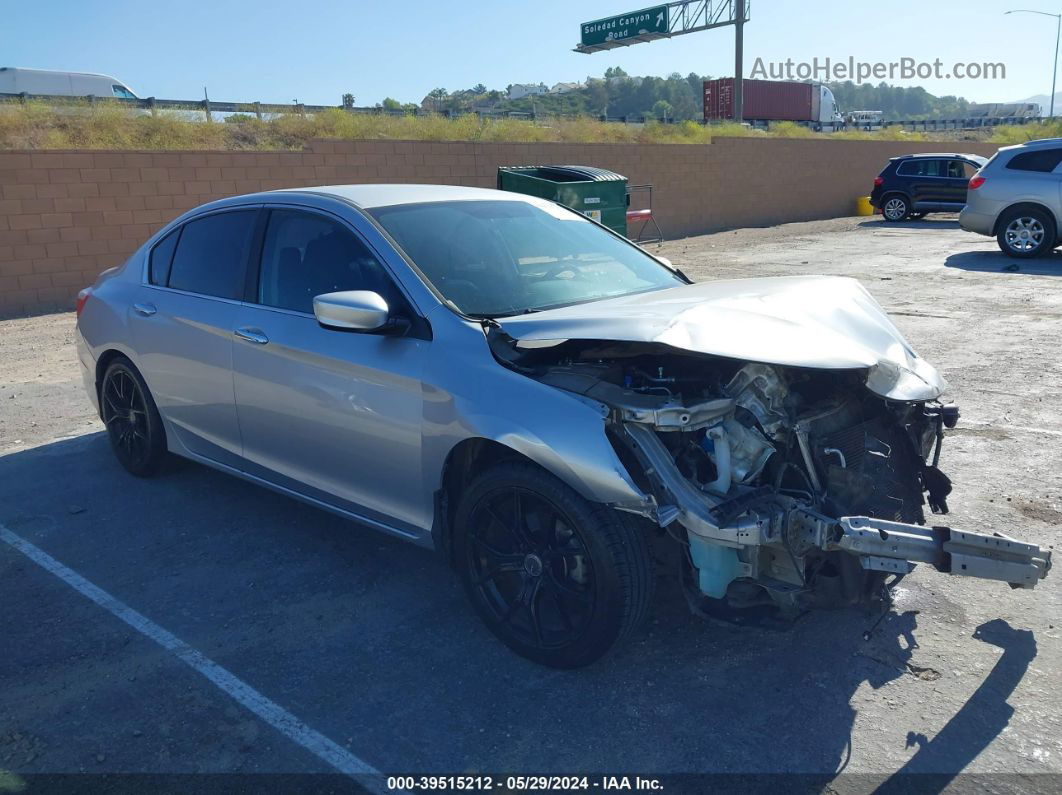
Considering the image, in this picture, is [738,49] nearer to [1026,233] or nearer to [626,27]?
[626,27]

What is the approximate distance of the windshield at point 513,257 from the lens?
12.9 ft

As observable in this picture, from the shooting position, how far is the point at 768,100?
5291 centimetres

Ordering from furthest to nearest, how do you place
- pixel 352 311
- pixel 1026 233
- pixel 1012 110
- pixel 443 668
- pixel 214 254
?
pixel 1012 110, pixel 1026 233, pixel 214 254, pixel 352 311, pixel 443 668

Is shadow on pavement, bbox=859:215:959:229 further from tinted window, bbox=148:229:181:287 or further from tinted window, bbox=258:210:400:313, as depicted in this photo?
tinted window, bbox=258:210:400:313

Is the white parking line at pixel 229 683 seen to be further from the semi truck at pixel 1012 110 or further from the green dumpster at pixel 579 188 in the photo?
the semi truck at pixel 1012 110

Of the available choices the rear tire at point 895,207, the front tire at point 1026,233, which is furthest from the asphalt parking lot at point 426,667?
the rear tire at point 895,207

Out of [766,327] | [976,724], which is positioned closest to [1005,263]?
[766,327]

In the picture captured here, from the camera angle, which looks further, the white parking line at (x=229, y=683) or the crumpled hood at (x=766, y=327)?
the crumpled hood at (x=766, y=327)

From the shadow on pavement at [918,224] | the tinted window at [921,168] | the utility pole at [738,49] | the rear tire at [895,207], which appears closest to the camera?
the shadow on pavement at [918,224]

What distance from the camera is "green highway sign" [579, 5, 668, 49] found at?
1524 inches

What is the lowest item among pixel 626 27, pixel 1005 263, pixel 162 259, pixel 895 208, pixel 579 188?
pixel 1005 263

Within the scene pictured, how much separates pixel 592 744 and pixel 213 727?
1316mm

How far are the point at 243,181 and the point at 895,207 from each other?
662 inches

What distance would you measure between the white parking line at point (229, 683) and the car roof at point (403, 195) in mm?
2073
